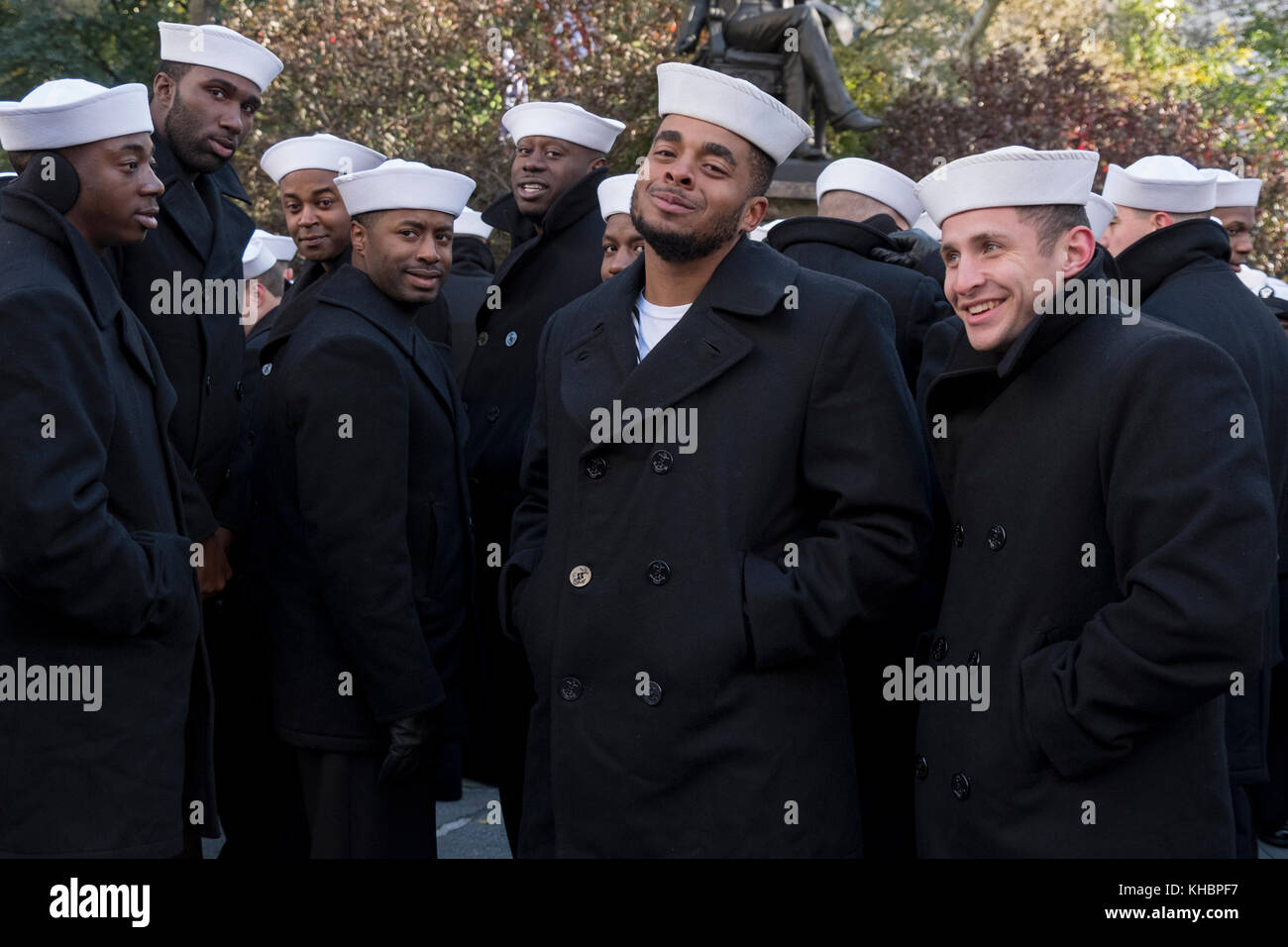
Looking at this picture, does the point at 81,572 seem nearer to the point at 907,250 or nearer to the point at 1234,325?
the point at 907,250

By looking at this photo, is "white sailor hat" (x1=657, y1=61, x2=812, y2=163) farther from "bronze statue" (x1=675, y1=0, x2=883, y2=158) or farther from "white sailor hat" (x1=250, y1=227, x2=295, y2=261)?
"bronze statue" (x1=675, y1=0, x2=883, y2=158)

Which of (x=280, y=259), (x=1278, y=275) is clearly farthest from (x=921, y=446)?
(x=1278, y=275)

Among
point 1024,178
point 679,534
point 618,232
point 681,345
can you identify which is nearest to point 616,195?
point 618,232

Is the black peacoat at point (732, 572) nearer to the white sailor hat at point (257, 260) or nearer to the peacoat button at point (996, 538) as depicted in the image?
the peacoat button at point (996, 538)

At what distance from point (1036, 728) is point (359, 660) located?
185 cm

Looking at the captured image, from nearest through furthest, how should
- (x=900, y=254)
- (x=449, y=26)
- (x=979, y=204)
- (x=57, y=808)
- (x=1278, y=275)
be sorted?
(x=979, y=204) < (x=57, y=808) < (x=900, y=254) < (x=449, y=26) < (x=1278, y=275)

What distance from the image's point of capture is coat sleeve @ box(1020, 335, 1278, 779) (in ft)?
8.33

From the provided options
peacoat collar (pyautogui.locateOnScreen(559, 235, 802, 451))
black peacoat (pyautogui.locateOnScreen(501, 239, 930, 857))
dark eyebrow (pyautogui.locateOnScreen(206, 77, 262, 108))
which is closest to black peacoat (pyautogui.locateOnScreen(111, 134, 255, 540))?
dark eyebrow (pyautogui.locateOnScreen(206, 77, 262, 108))

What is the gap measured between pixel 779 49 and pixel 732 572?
986cm

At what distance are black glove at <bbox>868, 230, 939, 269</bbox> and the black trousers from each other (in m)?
2.04

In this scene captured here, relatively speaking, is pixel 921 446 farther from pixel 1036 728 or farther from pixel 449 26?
pixel 449 26

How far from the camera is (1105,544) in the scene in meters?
2.75

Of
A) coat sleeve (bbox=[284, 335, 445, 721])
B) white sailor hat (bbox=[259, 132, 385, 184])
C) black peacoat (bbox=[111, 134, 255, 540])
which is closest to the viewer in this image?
coat sleeve (bbox=[284, 335, 445, 721])

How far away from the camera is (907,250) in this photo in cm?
469
